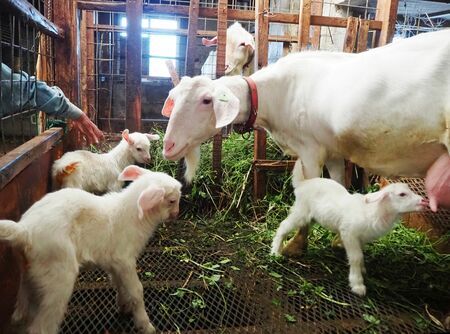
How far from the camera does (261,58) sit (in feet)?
13.2

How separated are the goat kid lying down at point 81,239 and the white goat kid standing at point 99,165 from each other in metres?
1.23

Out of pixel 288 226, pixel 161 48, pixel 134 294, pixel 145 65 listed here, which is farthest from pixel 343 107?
pixel 161 48

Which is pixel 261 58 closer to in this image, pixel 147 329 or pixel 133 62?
pixel 133 62

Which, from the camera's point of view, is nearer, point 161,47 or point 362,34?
point 362,34

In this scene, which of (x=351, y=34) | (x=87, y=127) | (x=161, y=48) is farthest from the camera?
(x=161, y=48)

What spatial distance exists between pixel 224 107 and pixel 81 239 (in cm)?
139

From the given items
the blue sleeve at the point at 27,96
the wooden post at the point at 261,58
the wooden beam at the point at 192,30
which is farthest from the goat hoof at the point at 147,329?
the wooden beam at the point at 192,30

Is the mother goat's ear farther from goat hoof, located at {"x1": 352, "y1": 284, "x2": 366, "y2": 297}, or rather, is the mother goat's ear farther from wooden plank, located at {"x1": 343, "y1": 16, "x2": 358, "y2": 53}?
wooden plank, located at {"x1": 343, "y1": 16, "x2": 358, "y2": 53}

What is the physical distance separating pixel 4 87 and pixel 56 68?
1685mm

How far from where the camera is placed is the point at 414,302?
252 cm

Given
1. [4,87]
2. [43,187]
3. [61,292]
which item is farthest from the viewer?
[43,187]

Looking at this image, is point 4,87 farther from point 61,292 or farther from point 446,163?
point 446,163

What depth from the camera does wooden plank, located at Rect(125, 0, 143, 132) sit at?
12.7ft

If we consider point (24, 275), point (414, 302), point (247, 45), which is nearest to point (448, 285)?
point (414, 302)
